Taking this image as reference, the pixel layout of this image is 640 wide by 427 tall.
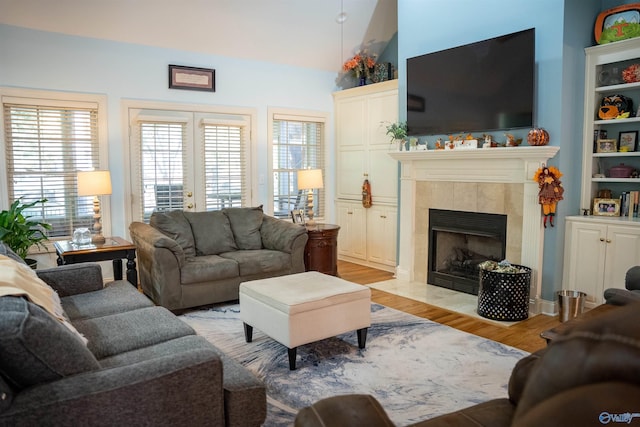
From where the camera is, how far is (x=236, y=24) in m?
5.31

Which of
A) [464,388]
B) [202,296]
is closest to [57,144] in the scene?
[202,296]

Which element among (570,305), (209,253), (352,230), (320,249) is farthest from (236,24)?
(570,305)

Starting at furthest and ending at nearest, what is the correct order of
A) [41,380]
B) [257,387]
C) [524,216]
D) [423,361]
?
[524,216]
[423,361]
[257,387]
[41,380]

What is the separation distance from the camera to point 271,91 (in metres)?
6.10

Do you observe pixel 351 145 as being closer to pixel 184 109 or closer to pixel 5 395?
pixel 184 109

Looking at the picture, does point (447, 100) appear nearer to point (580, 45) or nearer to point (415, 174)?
point (415, 174)

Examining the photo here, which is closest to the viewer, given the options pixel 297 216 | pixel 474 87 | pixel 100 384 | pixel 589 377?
pixel 589 377

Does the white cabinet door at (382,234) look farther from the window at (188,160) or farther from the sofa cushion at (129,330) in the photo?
the sofa cushion at (129,330)

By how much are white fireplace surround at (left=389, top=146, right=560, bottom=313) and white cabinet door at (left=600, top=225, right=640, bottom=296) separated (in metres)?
0.52

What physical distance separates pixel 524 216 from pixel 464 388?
2.02 meters

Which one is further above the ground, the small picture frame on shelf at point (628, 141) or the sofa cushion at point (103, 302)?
the small picture frame on shelf at point (628, 141)

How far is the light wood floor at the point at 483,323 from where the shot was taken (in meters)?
3.55

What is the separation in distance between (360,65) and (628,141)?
11.0ft

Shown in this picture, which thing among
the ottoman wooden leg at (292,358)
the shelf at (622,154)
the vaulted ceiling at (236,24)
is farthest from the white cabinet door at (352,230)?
the ottoman wooden leg at (292,358)
